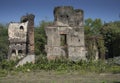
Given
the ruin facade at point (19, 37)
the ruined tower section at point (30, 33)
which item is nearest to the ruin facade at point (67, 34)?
the ruined tower section at point (30, 33)

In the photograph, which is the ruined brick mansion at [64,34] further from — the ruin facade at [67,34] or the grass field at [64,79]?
the grass field at [64,79]

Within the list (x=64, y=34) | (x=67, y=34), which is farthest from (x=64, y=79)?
(x=64, y=34)

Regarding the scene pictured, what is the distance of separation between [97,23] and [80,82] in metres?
38.9

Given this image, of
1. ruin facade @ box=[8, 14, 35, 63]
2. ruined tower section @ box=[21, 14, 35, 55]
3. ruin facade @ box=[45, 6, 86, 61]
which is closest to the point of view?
ruin facade @ box=[45, 6, 86, 61]

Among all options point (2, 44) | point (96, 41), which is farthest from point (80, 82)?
point (2, 44)

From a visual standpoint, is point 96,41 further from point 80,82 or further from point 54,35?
point 80,82

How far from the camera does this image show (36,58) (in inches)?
1033

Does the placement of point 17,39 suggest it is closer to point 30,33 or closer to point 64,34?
point 30,33

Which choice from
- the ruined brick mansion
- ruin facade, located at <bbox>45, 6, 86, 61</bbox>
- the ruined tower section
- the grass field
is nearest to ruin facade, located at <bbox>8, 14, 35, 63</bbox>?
the ruined tower section

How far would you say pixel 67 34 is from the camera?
27625 mm

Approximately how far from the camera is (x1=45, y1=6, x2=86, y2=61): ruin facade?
2714 cm

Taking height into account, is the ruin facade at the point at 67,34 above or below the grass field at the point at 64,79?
above

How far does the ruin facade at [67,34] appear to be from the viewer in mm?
27141

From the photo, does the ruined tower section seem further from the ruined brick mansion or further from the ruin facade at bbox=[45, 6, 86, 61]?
the ruin facade at bbox=[45, 6, 86, 61]
